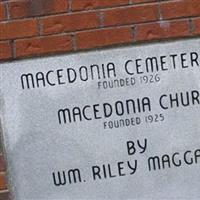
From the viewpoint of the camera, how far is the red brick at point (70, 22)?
2.84 metres

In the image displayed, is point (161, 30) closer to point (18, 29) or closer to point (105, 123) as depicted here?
point (105, 123)

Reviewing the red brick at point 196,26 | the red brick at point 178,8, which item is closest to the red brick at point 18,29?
the red brick at point 178,8

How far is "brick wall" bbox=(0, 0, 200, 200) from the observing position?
2.83 meters

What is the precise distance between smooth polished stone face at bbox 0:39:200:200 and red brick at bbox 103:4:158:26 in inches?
5.9

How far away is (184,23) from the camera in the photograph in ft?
9.37

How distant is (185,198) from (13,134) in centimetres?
100

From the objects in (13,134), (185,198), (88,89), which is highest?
(88,89)

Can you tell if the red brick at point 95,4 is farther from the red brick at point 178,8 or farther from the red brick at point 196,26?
the red brick at point 196,26

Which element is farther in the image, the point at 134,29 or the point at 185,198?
the point at 185,198

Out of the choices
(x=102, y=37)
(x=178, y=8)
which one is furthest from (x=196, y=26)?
(x=102, y=37)

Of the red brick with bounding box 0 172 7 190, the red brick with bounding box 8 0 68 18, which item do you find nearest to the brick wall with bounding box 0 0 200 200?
the red brick with bounding box 8 0 68 18

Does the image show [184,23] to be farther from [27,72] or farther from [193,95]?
[27,72]

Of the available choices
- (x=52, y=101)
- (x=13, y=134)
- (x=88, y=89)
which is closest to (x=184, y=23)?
(x=88, y=89)

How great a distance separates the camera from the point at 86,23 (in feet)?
9.32
